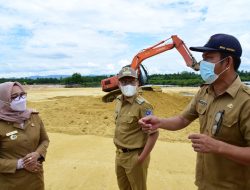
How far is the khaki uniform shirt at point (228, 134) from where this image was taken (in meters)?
2.34

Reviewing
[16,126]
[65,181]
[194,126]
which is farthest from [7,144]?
[194,126]

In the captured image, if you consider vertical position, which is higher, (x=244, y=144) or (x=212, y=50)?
(x=212, y=50)

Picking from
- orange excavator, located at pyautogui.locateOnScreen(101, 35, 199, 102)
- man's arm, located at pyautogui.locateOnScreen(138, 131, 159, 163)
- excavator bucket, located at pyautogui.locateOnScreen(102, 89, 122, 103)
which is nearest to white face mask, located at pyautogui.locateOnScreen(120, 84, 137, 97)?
man's arm, located at pyautogui.locateOnScreen(138, 131, 159, 163)

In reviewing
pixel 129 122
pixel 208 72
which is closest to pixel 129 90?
pixel 129 122

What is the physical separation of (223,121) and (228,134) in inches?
3.6

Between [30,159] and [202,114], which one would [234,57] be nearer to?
[202,114]

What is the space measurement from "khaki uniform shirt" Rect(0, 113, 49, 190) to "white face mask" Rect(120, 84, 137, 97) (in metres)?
1.11

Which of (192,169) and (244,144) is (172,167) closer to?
(192,169)

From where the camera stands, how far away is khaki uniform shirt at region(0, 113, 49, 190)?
11.1ft

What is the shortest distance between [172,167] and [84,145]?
8.76 ft

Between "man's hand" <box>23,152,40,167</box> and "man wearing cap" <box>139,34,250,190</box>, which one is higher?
"man wearing cap" <box>139,34,250,190</box>

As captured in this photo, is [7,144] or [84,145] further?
[84,145]

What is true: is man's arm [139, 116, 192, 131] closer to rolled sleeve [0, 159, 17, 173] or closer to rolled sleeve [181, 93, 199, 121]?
Result: rolled sleeve [181, 93, 199, 121]

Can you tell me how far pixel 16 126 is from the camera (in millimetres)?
3465
